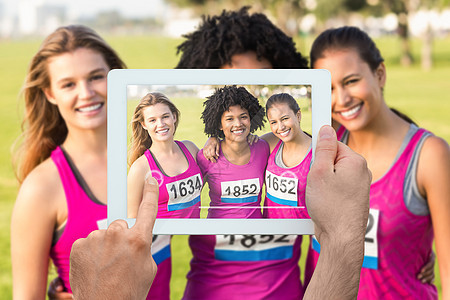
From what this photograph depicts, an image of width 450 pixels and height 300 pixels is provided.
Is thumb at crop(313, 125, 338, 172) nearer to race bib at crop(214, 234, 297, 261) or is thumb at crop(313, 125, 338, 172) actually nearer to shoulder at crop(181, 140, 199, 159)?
shoulder at crop(181, 140, 199, 159)

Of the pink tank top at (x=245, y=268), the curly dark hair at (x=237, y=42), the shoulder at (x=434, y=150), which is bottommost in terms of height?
the pink tank top at (x=245, y=268)

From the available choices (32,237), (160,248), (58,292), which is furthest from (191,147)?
(58,292)

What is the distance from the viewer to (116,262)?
119 centimetres

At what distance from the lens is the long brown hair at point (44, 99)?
2.33 meters

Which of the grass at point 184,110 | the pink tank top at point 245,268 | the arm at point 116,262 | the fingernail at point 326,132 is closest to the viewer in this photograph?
the arm at point 116,262

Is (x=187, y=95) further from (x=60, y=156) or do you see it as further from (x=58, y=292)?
(x=58, y=292)

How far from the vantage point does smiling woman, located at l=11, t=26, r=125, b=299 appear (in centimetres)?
211

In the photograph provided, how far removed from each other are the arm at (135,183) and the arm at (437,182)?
1.26 meters

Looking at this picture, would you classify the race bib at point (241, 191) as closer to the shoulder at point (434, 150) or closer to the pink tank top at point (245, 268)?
the pink tank top at point (245, 268)

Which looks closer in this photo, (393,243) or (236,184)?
(236,184)

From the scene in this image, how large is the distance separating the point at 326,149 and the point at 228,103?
29 centimetres

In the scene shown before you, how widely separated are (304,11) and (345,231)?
37757 millimetres

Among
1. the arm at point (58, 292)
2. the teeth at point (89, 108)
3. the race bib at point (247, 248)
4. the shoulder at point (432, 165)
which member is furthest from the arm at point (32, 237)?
the shoulder at point (432, 165)

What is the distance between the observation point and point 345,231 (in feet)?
4.02
